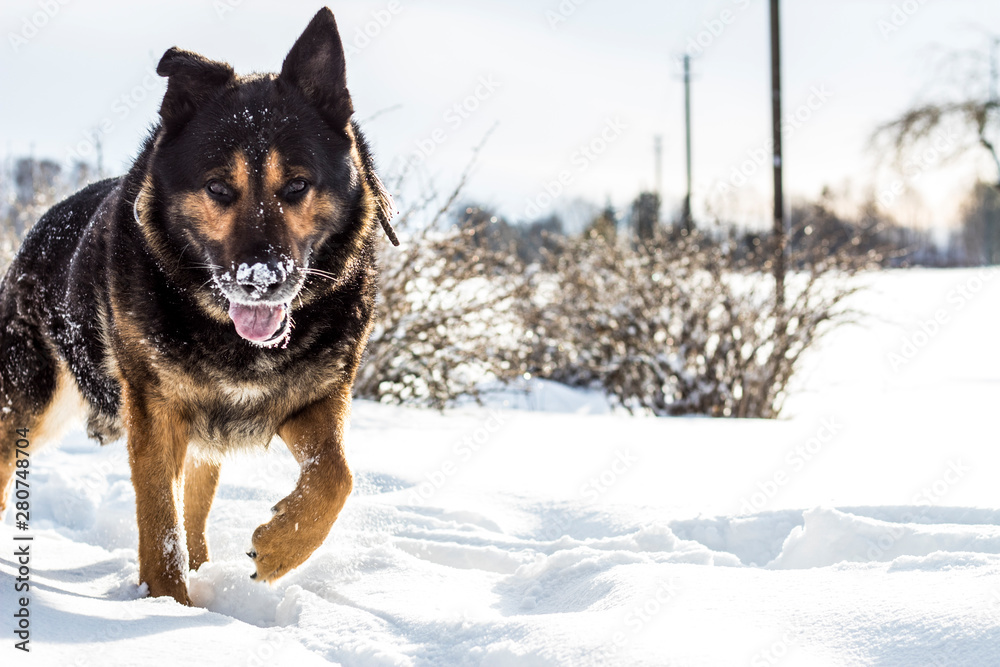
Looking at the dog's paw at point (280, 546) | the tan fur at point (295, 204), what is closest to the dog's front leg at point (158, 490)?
the dog's paw at point (280, 546)

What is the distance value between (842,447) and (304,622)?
2807 millimetres

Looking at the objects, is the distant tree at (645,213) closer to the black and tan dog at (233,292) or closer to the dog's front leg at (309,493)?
the black and tan dog at (233,292)

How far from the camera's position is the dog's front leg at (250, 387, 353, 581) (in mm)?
2256

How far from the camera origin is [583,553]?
245 cm

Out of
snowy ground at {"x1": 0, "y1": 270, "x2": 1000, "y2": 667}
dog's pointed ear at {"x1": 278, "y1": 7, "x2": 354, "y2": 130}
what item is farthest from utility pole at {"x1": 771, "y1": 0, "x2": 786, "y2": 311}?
dog's pointed ear at {"x1": 278, "y1": 7, "x2": 354, "y2": 130}

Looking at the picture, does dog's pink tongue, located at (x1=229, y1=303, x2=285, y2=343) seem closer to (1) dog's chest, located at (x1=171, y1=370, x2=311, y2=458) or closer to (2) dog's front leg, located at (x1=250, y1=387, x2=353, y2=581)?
(1) dog's chest, located at (x1=171, y1=370, x2=311, y2=458)

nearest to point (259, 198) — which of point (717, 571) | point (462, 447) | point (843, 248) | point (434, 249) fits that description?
point (717, 571)

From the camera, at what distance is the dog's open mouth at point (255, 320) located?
2365 mm

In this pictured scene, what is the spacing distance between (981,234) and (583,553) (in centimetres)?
7971

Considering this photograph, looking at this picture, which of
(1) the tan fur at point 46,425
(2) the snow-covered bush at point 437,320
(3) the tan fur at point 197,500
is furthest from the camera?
(2) the snow-covered bush at point 437,320

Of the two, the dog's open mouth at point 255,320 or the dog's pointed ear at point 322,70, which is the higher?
the dog's pointed ear at point 322,70

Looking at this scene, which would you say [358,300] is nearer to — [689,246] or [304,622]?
[304,622]

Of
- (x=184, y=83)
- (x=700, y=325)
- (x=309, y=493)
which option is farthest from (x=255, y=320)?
(x=700, y=325)

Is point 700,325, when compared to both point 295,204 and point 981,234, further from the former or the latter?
point 981,234
